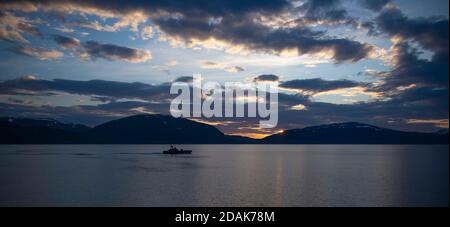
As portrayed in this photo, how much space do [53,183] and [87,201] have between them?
27.4 m

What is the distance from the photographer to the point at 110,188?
76438 mm

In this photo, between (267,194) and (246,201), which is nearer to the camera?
(246,201)

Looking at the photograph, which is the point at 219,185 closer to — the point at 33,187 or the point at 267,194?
the point at 267,194

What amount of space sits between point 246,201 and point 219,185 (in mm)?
21437

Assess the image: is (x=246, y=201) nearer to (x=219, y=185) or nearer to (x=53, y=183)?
(x=219, y=185)
